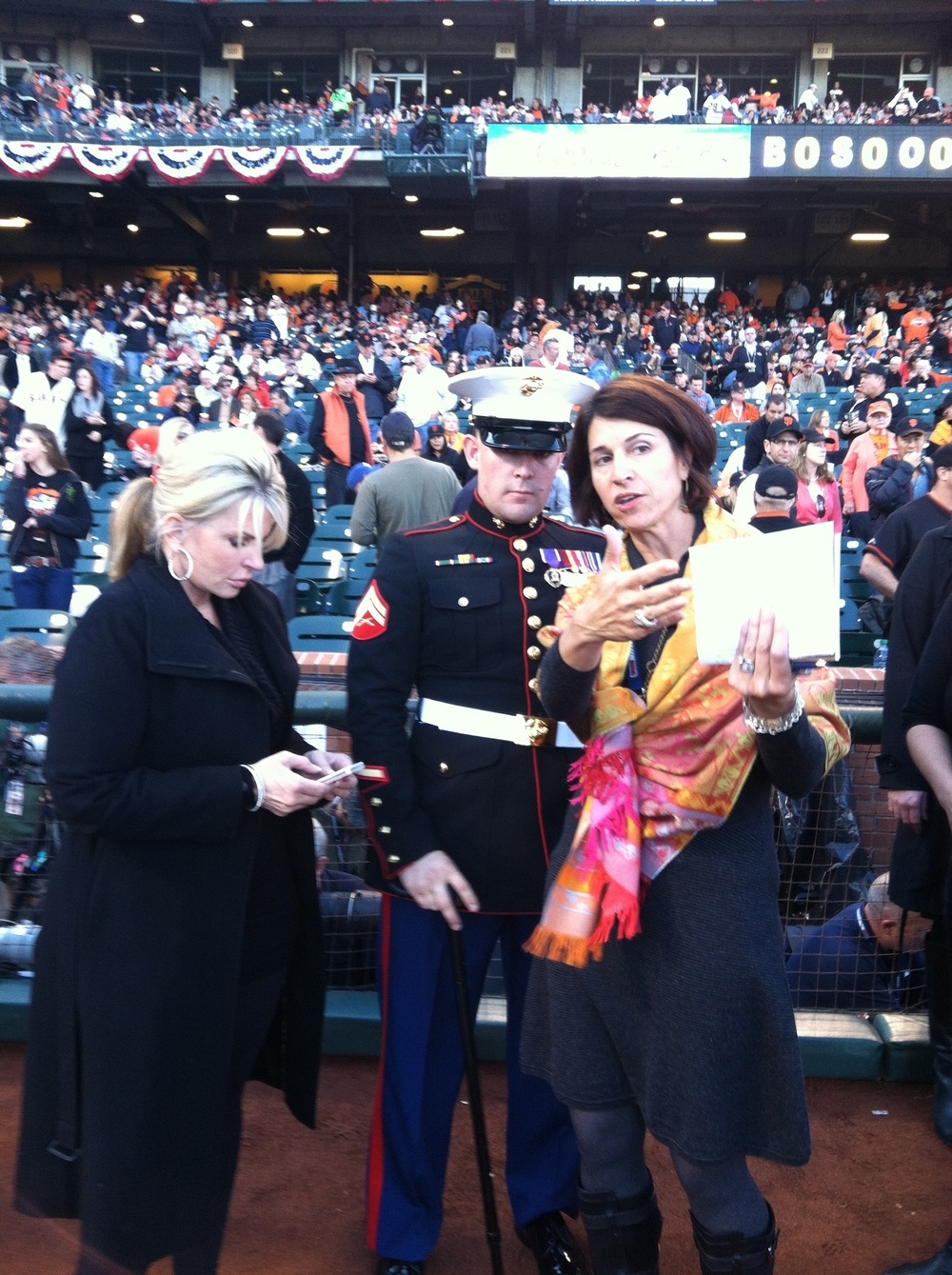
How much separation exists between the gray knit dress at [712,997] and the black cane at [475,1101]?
367 mm

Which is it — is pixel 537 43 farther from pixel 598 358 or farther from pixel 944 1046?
pixel 944 1046

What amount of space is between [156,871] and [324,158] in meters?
23.3

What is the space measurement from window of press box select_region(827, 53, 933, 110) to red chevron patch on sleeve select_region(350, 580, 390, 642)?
2786 centimetres

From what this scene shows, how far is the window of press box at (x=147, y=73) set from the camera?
26922mm

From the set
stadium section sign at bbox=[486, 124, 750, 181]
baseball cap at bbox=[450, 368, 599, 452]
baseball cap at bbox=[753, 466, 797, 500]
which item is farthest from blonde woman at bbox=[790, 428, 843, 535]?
stadium section sign at bbox=[486, 124, 750, 181]

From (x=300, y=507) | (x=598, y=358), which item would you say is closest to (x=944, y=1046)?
(x=300, y=507)

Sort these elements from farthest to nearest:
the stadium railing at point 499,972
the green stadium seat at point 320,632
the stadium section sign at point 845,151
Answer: the stadium section sign at point 845,151
the green stadium seat at point 320,632
the stadium railing at point 499,972

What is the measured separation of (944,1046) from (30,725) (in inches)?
95.1

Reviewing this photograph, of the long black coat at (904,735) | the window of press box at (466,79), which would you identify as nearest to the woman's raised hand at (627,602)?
the long black coat at (904,735)

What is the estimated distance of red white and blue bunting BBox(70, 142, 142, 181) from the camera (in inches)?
A: 888

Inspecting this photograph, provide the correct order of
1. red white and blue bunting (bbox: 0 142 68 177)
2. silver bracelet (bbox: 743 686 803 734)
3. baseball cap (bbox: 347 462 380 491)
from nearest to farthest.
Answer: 1. silver bracelet (bbox: 743 686 803 734)
2. baseball cap (bbox: 347 462 380 491)
3. red white and blue bunting (bbox: 0 142 68 177)

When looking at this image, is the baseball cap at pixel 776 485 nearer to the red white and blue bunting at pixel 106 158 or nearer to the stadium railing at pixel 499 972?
the stadium railing at pixel 499 972

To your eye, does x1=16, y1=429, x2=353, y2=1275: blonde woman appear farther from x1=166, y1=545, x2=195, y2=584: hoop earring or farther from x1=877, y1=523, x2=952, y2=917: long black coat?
x1=877, y1=523, x2=952, y2=917: long black coat

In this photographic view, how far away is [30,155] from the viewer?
74.7 ft
